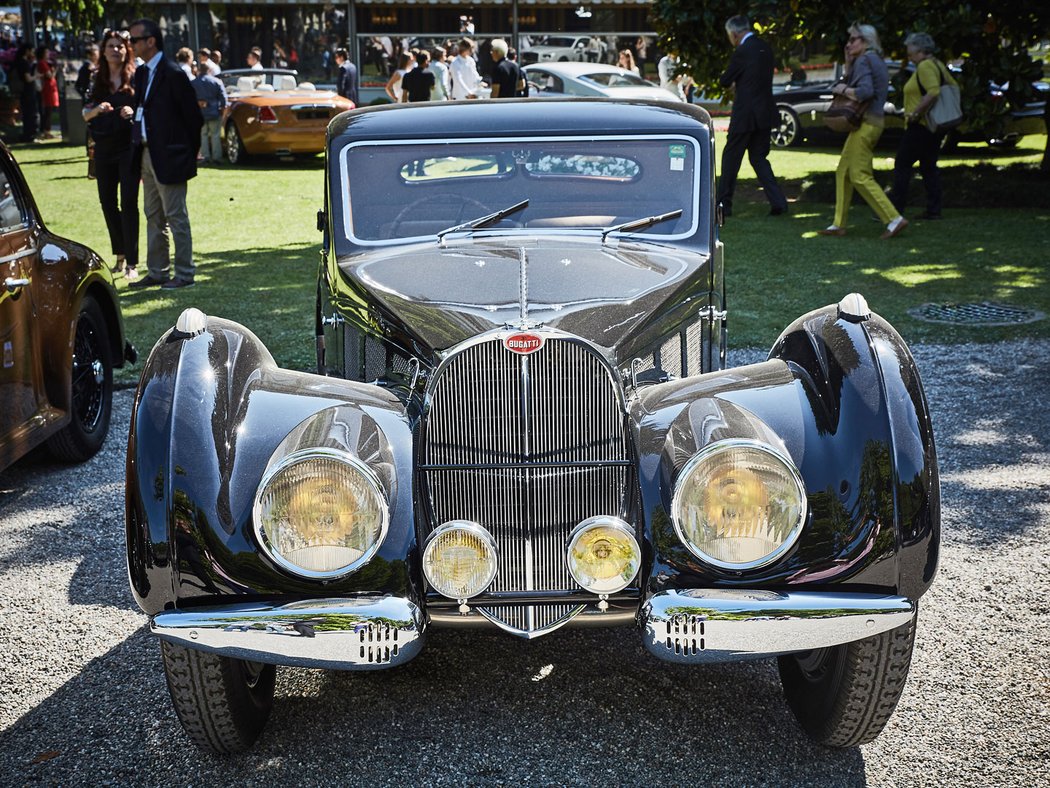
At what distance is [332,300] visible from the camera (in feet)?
13.6

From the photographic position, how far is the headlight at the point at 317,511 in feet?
8.82

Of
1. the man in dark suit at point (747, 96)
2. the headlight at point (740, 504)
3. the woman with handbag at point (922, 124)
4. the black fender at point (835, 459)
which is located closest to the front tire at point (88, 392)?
the black fender at point (835, 459)

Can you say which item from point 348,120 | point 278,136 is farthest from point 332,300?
point 278,136

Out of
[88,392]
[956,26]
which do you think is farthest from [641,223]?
[956,26]

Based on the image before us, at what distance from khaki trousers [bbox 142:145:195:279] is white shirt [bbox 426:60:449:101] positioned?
8731mm

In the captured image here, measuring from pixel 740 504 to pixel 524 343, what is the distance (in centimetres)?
72

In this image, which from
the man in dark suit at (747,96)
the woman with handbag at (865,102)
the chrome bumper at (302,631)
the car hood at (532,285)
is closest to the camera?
the chrome bumper at (302,631)

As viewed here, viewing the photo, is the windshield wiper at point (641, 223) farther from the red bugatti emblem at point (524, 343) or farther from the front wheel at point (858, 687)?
the front wheel at point (858, 687)

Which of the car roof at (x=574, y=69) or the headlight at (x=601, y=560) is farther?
the car roof at (x=574, y=69)

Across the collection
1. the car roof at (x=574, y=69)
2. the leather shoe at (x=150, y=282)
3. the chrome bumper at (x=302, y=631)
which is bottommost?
the leather shoe at (x=150, y=282)

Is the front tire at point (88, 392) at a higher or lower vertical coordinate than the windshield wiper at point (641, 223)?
lower

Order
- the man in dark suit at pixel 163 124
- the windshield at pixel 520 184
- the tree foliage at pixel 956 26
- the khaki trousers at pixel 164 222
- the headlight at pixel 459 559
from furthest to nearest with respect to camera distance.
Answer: the tree foliage at pixel 956 26
the khaki trousers at pixel 164 222
the man in dark suit at pixel 163 124
the windshield at pixel 520 184
the headlight at pixel 459 559

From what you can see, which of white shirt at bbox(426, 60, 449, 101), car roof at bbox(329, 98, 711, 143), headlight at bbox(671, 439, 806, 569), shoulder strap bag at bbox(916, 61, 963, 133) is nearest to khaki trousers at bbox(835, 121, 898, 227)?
shoulder strap bag at bbox(916, 61, 963, 133)

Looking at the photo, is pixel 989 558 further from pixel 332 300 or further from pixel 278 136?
pixel 278 136
